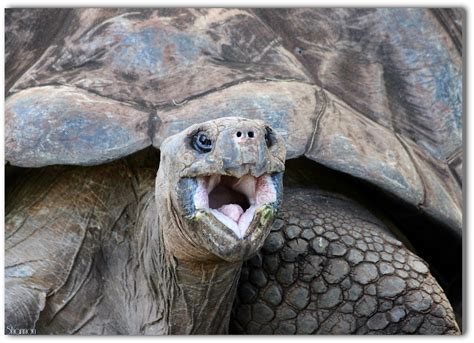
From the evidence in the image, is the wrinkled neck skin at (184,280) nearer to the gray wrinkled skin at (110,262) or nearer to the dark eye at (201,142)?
the gray wrinkled skin at (110,262)

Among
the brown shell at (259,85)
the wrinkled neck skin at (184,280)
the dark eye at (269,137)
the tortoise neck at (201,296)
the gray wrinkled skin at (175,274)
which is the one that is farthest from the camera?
the brown shell at (259,85)

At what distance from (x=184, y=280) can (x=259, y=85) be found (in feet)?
2.65

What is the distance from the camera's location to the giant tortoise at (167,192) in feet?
11.3

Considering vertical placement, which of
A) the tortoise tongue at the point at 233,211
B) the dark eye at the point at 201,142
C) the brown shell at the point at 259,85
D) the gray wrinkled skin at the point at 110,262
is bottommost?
the gray wrinkled skin at the point at 110,262

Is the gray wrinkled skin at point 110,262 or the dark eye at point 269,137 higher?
the dark eye at point 269,137

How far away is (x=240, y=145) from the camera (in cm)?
272

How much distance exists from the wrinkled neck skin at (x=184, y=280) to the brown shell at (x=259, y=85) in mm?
336

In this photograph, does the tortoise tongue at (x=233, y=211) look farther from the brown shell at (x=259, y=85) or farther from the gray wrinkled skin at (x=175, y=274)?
the brown shell at (x=259, y=85)

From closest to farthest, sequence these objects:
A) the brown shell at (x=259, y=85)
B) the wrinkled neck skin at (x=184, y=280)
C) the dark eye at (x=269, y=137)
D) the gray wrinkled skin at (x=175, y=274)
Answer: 1. the dark eye at (x=269, y=137)
2. the wrinkled neck skin at (x=184, y=280)
3. the gray wrinkled skin at (x=175, y=274)
4. the brown shell at (x=259, y=85)

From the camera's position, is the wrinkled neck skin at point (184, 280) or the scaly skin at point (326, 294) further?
the scaly skin at point (326, 294)

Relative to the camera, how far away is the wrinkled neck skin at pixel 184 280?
10.2ft

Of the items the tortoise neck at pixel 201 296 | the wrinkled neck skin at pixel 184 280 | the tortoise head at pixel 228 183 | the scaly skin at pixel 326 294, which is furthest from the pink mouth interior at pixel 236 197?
the scaly skin at pixel 326 294

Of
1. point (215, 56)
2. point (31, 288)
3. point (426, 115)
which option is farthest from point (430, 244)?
point (31, 288)

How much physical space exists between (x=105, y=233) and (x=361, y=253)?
0.80 m
